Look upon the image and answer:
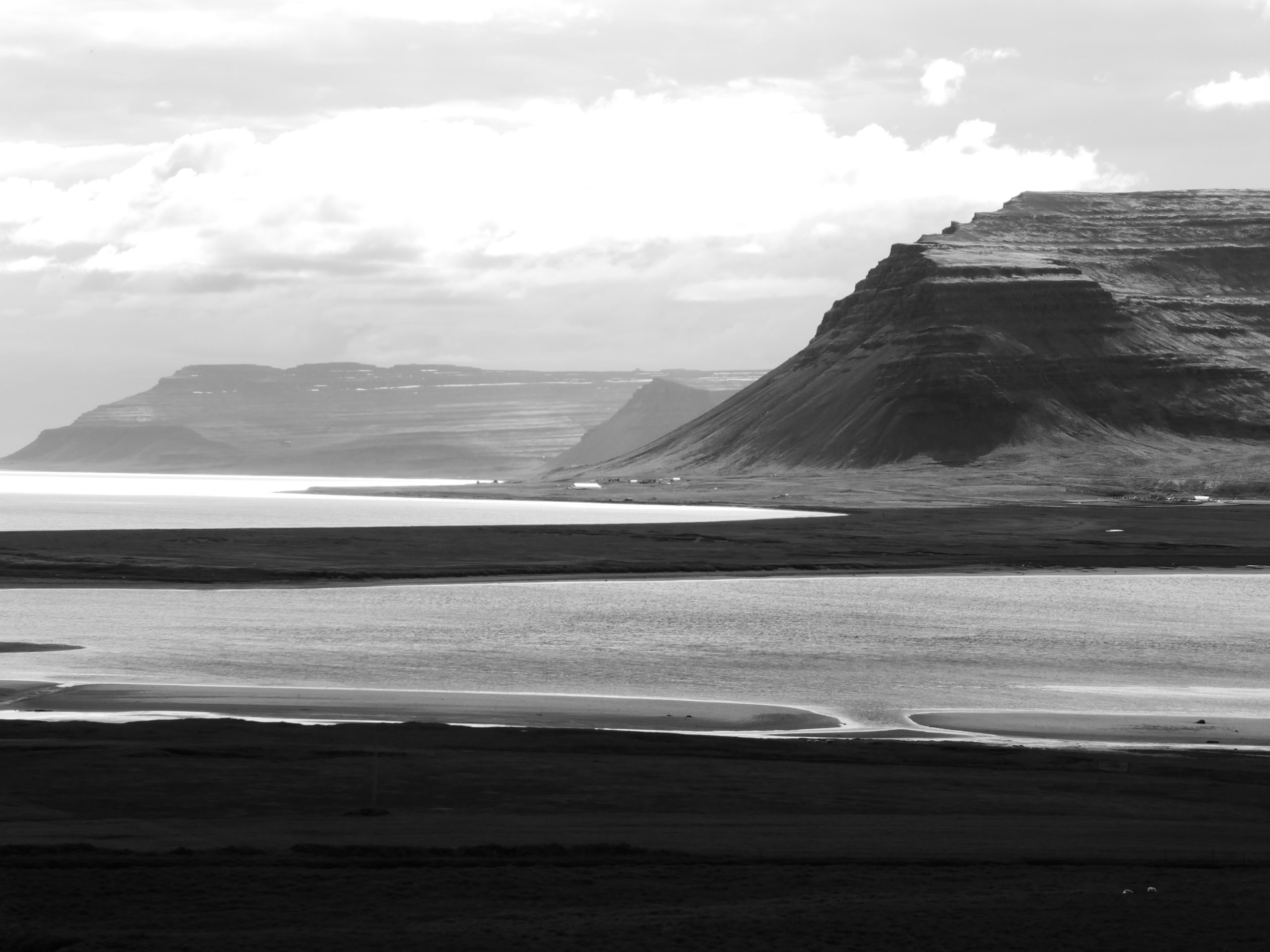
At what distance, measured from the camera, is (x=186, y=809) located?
24.0m

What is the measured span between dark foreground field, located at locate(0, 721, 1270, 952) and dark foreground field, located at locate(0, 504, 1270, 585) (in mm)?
57254

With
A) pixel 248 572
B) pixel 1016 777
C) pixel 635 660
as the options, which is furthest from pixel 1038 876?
pixel 248 572

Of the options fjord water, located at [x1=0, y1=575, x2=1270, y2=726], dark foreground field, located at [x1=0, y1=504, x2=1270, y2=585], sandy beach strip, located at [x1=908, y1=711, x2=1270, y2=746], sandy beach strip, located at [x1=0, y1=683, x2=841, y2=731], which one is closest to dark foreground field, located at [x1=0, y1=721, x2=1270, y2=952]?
sandy beach strip, located at [x1=908, y1=711, x2=1270, y2=746]

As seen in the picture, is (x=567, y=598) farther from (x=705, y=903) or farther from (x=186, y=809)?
(x=705, y=903)

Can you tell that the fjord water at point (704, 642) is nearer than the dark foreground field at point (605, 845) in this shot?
No

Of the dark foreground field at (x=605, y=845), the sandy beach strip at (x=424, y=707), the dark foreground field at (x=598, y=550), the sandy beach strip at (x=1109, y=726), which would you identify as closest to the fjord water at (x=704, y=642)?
the sandy beach strip at (x=1109, y=726)

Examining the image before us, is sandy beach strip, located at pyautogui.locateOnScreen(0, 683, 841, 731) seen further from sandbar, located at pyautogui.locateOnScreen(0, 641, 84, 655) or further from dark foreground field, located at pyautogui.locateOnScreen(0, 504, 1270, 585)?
dark foreground field, located at pyautogui.locateOnScreen(0, 504, 1270, 585)

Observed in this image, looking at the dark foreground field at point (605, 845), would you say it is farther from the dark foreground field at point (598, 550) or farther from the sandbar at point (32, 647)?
the dark foreground field at point (598, 550)

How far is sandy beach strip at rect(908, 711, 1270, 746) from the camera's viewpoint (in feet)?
124

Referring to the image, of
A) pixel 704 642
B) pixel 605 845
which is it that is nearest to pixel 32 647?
pixel 704 642

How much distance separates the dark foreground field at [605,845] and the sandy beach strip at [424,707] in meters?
5.76

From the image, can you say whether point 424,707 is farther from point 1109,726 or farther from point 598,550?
point 598,550

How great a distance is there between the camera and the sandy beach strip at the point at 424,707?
38125mm

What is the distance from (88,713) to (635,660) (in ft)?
69.9
